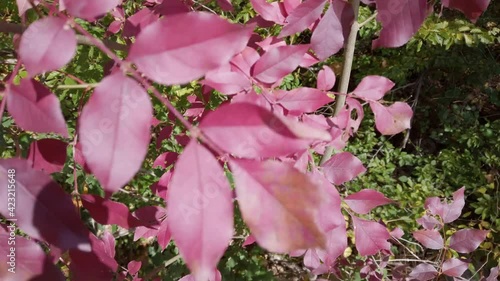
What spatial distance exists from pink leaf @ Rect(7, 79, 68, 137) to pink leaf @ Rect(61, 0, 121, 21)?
0.34ft

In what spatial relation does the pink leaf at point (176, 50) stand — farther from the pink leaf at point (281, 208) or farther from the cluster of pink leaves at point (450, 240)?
the cluster of pink leaves at point (450, 240)

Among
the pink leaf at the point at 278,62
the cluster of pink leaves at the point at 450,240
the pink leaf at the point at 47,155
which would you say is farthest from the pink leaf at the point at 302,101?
the cluster of pink leaves at the point at 450,240

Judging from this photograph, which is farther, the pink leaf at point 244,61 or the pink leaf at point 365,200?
the pink leaf at point 365,200

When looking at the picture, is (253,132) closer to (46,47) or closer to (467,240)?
(46,47)

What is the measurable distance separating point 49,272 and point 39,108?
0.67 feet

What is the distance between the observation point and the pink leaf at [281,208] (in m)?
0.41

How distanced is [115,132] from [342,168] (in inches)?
26.9

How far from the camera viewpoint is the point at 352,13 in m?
0.81

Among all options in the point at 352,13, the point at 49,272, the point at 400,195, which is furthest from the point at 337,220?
the point at 400,195

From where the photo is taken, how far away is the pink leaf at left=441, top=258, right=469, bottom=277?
1.29 metres

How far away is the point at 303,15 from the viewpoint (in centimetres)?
81

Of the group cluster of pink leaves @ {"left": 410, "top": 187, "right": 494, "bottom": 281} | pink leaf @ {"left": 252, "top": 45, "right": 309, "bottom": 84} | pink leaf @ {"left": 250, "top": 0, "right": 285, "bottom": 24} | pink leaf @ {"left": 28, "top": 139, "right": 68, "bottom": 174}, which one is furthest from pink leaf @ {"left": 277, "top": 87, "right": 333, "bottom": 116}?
cluster of pink leaves @ {"left": 410, "top": 187, "right": 494, "bottom": 281}

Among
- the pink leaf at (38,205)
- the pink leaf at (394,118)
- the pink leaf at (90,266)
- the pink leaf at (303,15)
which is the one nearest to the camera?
the pink leaf at (38,205)

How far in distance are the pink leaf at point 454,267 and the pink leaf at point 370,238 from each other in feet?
1.05
